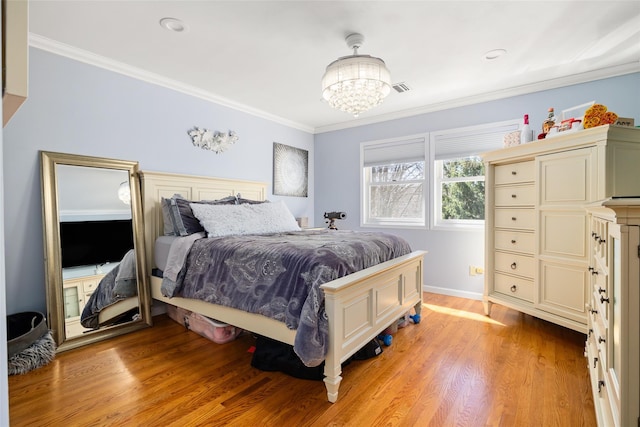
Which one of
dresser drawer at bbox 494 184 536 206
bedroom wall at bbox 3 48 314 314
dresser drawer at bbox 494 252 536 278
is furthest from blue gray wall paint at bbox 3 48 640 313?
dresser drawer at bbox 494 184 536 206

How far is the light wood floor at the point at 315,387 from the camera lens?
1602 mm

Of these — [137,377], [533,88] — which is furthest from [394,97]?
[137,377]

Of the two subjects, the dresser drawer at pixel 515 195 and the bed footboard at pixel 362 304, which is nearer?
the bed footboard at pixel 362 304

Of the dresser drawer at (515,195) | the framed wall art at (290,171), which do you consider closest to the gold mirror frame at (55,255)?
the framed wall art at (290,171)

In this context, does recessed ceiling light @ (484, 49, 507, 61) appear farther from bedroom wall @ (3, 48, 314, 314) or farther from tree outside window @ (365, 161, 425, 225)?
bedroom wall @ (3, 48, 314, 314)

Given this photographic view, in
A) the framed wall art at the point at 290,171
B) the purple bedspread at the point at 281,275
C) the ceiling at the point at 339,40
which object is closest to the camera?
the purple bedspread at the point at 281,275

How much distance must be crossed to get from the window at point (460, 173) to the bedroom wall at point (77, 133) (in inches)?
103

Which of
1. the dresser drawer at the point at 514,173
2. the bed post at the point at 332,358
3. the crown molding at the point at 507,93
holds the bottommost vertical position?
the bed post at the point at 332,358

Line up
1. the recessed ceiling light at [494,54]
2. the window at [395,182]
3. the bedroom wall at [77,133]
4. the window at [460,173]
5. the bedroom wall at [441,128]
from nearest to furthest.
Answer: the bedroom wall at [77,133] → the recessed ceiling light at [494,54] → the bedroom wall at [441,128] → the window at [460,173] → the window at [395,182]

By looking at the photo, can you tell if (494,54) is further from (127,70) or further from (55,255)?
(55,255)

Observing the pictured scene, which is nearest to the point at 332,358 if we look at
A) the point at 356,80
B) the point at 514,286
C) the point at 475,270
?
the point at 356,80

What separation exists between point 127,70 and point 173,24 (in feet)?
3.16

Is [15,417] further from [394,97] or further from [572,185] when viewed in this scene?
[394,97]

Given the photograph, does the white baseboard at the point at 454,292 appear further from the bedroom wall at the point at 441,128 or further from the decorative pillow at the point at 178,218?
the decorative pillow at the point at 178,218
